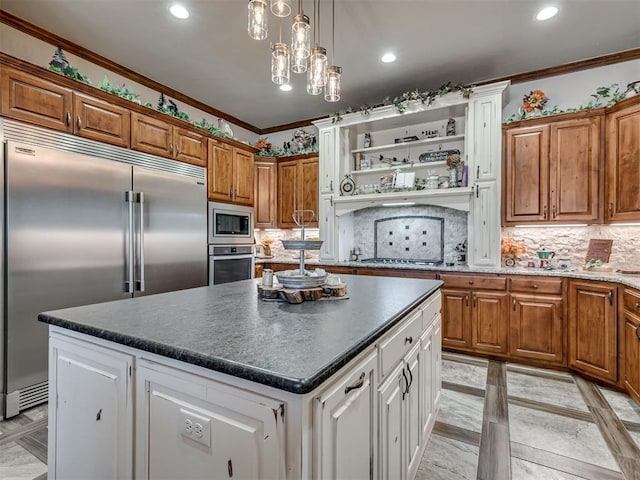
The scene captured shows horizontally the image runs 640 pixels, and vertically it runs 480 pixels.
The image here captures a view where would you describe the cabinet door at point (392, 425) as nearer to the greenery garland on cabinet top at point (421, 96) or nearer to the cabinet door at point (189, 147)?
the cabinet door at point (189, 147)

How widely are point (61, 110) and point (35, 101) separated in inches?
6.2

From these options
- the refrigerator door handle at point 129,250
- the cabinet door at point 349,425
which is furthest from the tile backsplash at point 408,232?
the cabinet door at point 349,425

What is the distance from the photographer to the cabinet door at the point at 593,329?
8.70 feet

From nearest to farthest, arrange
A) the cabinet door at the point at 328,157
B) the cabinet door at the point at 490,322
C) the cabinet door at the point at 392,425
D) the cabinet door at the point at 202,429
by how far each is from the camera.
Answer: the cabinet door at the point at 202,429, the cabinet door at the point at 392,425, the cabinet door at the point at 490,322, the cabinet door at the point at 328,157

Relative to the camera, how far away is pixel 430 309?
1.99 m

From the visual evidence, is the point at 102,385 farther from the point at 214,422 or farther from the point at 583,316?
the point at 583,316

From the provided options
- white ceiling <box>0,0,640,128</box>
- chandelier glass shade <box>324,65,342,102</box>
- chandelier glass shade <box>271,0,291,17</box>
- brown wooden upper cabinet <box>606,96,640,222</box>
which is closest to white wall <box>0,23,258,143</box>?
white ceiling <box>0,0,640,128</box>

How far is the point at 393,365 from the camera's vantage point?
1324 mm

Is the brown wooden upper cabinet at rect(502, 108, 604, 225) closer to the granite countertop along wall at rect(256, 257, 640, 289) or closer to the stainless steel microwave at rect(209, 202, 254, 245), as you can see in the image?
the granite countertop along wall at rect(256, 257, 640, 289)

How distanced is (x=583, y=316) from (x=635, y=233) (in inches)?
40.9

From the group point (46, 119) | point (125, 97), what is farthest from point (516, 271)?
point (46, 119)

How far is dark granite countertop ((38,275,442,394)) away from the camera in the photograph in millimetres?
819

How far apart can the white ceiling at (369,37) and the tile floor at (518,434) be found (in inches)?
120

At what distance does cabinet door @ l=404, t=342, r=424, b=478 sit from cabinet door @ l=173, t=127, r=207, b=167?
2.98 meters
